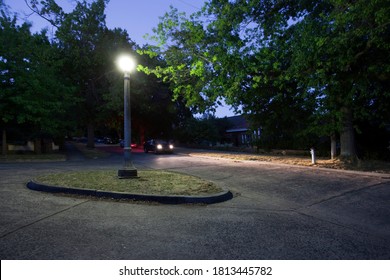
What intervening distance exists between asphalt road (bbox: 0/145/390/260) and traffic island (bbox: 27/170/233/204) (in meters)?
0.32

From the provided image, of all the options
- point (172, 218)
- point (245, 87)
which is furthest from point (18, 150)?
point (172, 218)

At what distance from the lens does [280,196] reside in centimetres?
779

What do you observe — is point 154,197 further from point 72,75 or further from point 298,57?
point 72,75

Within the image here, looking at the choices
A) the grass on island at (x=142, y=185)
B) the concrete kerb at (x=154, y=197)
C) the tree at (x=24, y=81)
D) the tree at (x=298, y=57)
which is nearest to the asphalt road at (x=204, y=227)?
the concrete kerb at (x=154, y=197)

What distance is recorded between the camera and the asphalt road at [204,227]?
3824 millimetres

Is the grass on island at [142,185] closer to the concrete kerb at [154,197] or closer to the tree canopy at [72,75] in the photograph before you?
the concrete kerb at [154,197]

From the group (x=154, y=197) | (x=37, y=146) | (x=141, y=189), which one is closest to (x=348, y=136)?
(x=141, y=189)

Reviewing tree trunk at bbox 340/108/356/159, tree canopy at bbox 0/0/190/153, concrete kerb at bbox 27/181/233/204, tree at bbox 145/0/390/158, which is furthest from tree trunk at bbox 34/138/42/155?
tree trunk at bbox 340/108/356/159

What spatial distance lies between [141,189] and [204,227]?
3093 mm

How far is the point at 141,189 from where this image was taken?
755 centimetres

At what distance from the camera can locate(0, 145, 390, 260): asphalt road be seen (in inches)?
151

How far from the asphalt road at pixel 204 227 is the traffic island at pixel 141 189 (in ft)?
1.05

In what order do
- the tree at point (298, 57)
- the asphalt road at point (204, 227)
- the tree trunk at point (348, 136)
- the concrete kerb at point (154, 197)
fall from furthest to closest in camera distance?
the tree trunk at point (348, 136), the tree at point (298, 57), the concrete kerb at point (154, 197), the asphalt road at point (204, 227)

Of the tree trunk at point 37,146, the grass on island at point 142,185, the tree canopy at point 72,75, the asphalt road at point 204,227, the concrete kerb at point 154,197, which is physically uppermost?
the tree canopy at point 72,75
